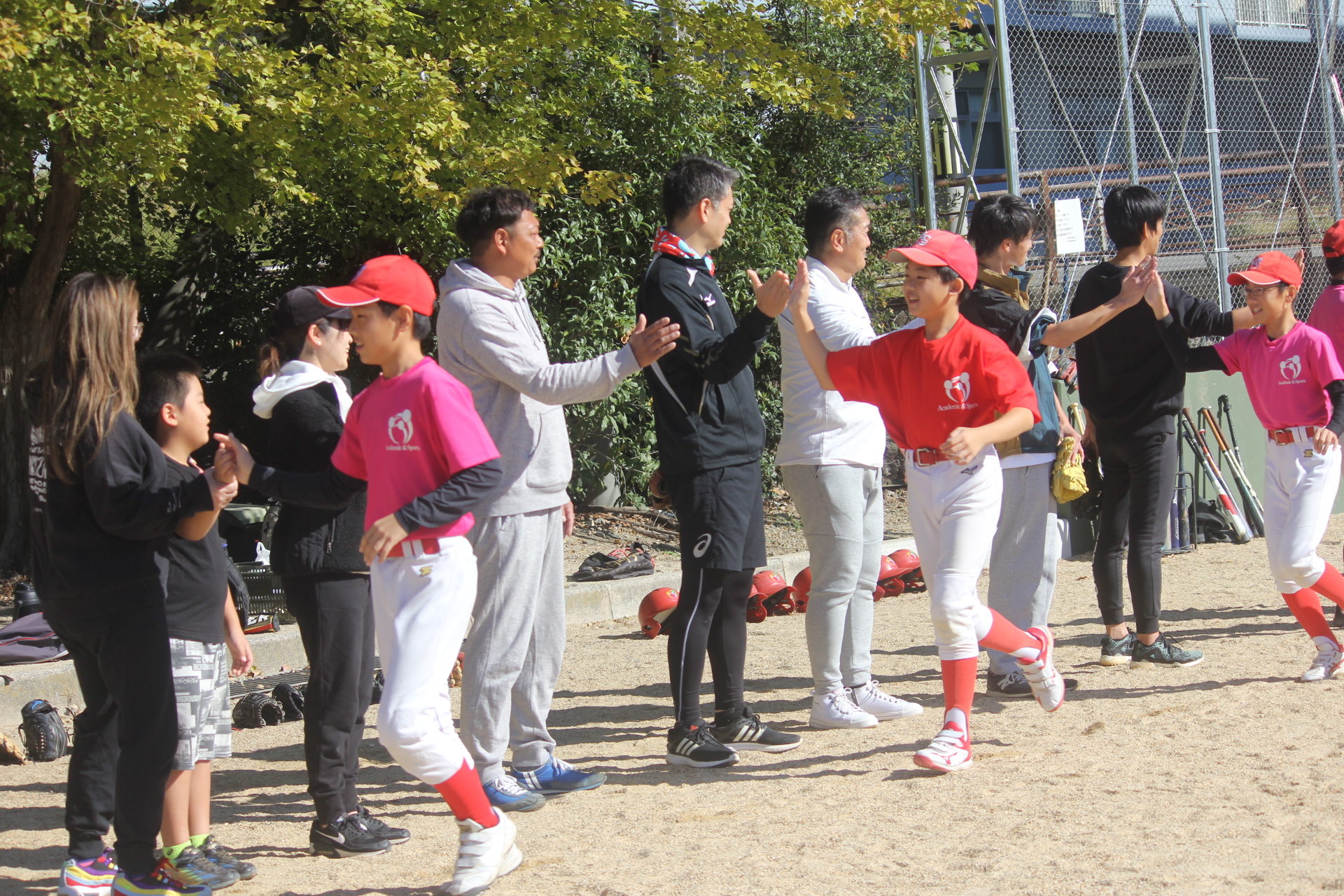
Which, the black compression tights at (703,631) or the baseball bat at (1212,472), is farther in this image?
the baseball bat at (1212,472)

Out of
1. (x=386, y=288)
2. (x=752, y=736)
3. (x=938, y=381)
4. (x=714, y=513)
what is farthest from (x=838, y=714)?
(x=386, y=288)

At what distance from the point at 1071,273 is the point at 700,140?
4519 millimetres

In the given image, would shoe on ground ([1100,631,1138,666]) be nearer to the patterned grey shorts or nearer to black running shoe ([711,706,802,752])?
black running shoe ([711,706,802,752])

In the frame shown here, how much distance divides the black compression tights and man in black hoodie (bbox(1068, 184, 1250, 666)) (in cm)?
199

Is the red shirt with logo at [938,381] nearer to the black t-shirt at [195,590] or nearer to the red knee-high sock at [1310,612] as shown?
the red knee-high sock at [1310,612]

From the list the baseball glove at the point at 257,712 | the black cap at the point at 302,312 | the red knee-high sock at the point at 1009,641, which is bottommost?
the baseball glove at the point at 257,712

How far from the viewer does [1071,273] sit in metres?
13.0

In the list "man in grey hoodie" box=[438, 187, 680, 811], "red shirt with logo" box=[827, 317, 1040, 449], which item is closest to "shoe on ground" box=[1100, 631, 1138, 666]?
"red shirt with logo" box=[827, 317, 1040, 449]

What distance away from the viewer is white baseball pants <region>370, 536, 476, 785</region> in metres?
3.17

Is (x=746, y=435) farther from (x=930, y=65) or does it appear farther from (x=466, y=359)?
(x=930, y=65)

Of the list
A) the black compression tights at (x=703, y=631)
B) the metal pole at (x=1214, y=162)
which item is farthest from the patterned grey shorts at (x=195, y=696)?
the metal pole at (x=1214, y=162)

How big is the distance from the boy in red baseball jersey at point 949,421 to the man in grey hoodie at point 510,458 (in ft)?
2.98

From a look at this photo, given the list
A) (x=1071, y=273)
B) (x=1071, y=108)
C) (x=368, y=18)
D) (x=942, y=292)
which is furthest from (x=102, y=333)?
(x=1071, y=108)

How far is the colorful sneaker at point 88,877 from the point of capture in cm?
330
